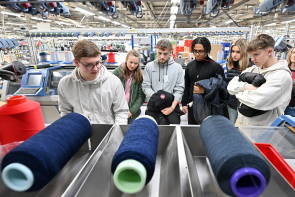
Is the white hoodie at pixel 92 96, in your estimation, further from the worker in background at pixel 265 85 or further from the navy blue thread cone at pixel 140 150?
the worker in background at pixel 265 85

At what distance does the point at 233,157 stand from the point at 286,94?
1252mm

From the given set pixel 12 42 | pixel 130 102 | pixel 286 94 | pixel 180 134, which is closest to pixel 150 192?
Answer: pixel 180 134

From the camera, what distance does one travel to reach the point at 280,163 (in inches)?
27.1

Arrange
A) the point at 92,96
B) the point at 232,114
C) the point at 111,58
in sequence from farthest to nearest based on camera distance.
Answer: the point at 111,58, the point at 232,114, the point at 92,96

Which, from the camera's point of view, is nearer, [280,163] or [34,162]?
[34,162]

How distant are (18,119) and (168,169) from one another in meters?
0.59

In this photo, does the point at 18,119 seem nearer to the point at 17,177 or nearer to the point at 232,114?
the point at 17,177

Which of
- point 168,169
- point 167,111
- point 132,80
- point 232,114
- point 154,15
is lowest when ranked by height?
point 232,114

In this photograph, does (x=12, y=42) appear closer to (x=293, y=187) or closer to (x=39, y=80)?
(x=39, y=80)

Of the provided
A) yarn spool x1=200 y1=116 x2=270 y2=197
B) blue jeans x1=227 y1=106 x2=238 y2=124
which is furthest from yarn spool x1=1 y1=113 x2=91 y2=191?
blue jeans x1=227 y1=106 x2=238 y2=124

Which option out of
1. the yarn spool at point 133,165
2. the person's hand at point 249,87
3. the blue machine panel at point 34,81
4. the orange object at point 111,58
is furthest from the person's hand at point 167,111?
the orange object at point 111,58

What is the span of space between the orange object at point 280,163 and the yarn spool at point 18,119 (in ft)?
2.87

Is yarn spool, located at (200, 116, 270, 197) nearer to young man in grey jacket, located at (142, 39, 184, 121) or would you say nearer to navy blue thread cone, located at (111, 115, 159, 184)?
navy blue thread cone, located at (111, 115, 159, 184)

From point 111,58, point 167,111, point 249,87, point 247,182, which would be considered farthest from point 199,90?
point 111,58
